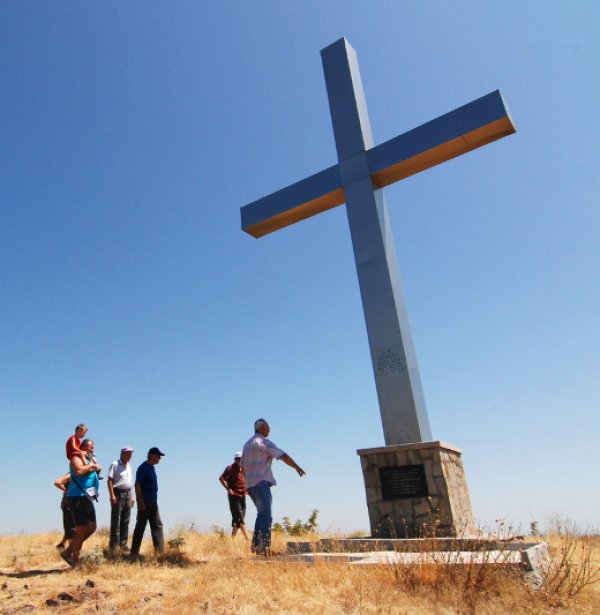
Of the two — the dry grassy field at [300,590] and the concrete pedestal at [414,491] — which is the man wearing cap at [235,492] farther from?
the dry grassy field at [300,590]

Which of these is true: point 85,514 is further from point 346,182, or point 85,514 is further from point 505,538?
point 346,182

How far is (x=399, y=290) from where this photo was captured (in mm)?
8250

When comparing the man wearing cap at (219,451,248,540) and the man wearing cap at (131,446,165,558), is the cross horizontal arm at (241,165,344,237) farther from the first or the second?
the man wearing cap at (131,446,165,558)

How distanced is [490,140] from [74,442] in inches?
302

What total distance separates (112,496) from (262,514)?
2.52 meters

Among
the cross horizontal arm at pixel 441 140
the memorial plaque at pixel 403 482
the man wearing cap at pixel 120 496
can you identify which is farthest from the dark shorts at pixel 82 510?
the cross horizontal arm at pixel 441 140

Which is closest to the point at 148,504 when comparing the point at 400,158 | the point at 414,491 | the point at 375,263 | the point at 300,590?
the point at 300,590

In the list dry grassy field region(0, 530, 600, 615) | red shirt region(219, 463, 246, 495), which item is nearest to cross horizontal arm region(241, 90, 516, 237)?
red shirt region(219, 463, 246, 495)

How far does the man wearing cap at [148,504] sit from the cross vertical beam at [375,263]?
333 centimetres

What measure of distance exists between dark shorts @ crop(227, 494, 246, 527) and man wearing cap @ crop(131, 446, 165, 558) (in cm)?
203

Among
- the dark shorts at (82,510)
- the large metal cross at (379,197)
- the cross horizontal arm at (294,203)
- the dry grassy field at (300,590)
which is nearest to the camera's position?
the dry grassy field at (300,590)

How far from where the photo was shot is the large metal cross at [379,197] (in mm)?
7645

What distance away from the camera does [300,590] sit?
14.2ft

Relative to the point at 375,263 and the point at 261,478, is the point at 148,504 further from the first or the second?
the point at 375,263
